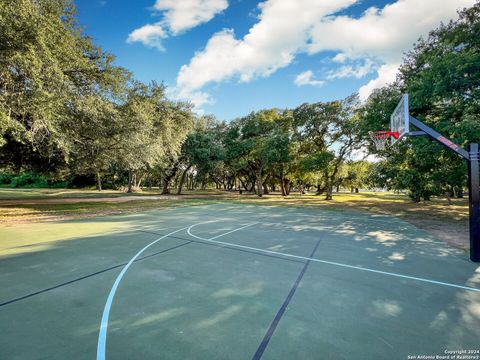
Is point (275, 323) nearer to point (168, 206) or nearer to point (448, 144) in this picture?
point (448, 144)

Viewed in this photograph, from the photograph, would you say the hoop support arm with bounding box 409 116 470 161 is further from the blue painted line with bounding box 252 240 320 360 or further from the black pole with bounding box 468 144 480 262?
the blue painted line with bounding box 252 240 320 360

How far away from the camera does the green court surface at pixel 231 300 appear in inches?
105

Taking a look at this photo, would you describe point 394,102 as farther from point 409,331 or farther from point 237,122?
point 237,122

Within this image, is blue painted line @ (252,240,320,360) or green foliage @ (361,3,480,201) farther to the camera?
green foliage @ (361,3,480,201)

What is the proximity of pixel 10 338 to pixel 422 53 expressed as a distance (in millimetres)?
20941

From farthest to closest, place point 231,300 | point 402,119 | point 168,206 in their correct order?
point 168,206, point 402,119, point 231,300

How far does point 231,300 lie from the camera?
3.70m

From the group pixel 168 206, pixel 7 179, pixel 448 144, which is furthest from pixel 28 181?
pixel 448 144

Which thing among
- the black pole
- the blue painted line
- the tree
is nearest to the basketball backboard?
the black pole

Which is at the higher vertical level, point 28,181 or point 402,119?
point 402,119

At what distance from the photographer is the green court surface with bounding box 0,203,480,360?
266 centimetres

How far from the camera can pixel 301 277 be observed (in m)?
4.70

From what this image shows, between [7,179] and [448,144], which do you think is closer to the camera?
[448,144]

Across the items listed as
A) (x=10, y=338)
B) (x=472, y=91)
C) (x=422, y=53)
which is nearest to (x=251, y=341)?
(x=10, y=338)
